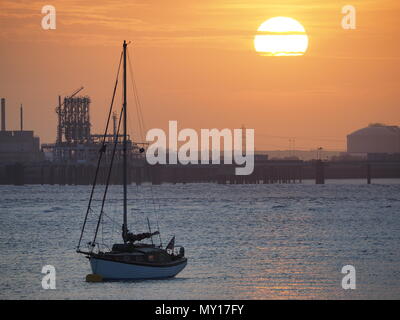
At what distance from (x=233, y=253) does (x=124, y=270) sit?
1678 centimetres

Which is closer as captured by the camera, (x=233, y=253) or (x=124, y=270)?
(x=124, y=270)

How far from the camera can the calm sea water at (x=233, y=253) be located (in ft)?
145

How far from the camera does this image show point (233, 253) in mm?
61844

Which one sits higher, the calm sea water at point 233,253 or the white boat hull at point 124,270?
the white boat hull at point 124,270

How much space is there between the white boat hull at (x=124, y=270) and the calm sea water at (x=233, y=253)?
492 mm

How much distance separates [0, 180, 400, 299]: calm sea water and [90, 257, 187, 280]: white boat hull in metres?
0.49

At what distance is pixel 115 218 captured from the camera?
107 metres

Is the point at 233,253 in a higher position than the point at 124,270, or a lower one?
lower

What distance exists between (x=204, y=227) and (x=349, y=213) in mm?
30022

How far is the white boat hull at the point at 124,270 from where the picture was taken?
151ft

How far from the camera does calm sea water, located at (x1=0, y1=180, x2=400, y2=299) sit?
4434 centimetres

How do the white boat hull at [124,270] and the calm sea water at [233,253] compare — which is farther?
the white boat hull at [124,270]
